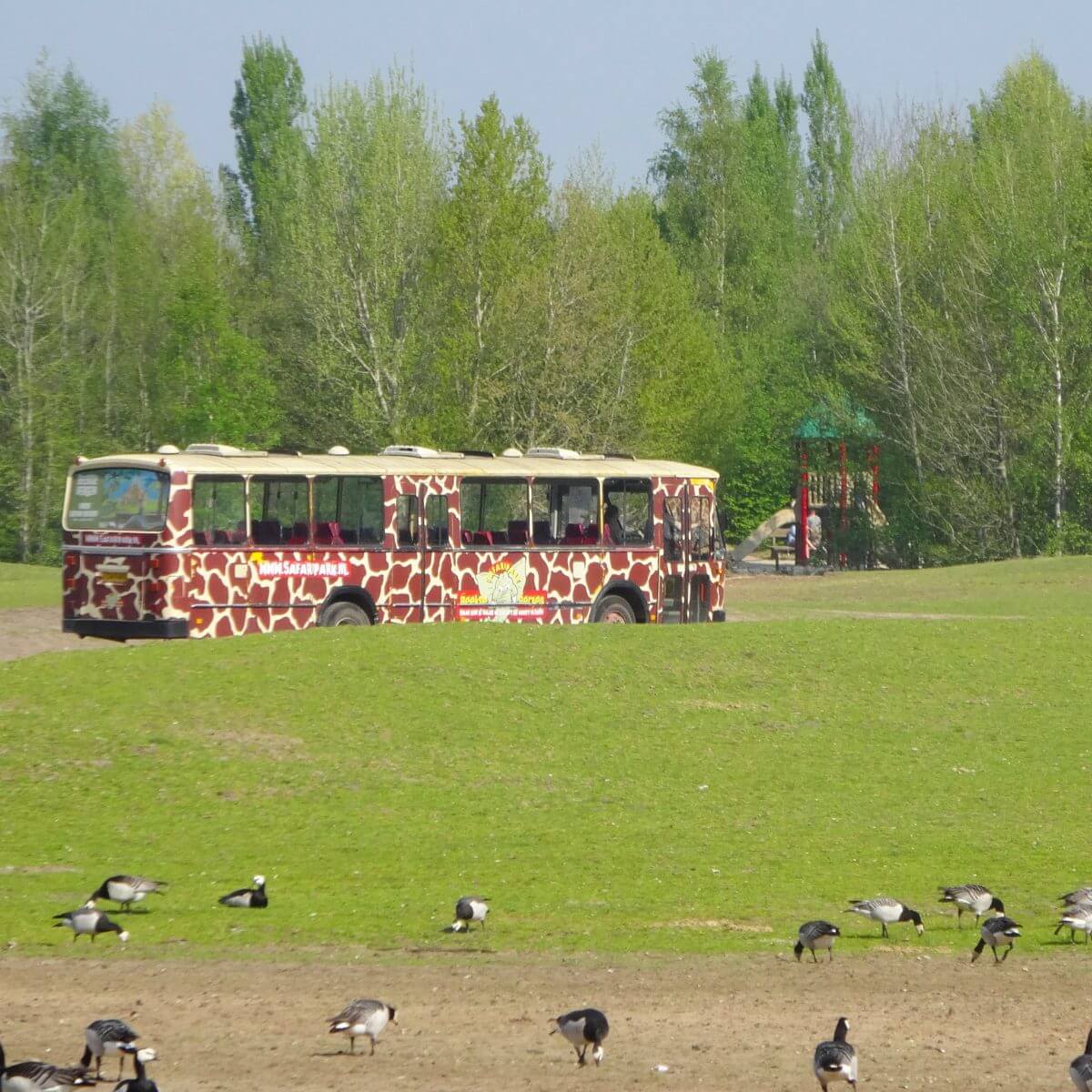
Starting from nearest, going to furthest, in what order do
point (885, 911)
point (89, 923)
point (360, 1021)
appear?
point (360, 1021) < point (89, 923) < point (885, 911)

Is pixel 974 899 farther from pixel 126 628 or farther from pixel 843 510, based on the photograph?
pixel 843 510

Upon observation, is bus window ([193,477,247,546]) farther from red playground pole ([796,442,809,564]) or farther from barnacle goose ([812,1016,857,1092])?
red playground pole ([796,442,809,564])

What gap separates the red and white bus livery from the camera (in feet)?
99.7

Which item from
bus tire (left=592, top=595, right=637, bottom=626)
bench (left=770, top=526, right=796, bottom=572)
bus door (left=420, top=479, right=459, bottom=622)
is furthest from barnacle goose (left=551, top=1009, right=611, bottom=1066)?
bench (left=770, top=526, right=796, bottom=572)

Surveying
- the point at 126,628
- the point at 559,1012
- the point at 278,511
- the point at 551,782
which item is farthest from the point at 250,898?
the point at 278,511

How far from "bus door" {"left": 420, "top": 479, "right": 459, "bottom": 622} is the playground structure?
128ft

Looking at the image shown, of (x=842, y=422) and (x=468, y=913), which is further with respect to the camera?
(x=842, y=422)

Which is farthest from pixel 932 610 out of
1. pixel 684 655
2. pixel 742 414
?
pixel 742 414

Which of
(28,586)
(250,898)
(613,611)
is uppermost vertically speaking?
(613,611)

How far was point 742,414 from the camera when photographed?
8575cm

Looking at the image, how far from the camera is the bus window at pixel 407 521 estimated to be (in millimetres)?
33656

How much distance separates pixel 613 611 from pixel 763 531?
48.7m

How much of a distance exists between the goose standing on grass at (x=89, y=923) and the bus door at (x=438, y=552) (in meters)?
18.3

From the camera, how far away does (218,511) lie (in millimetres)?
30812
